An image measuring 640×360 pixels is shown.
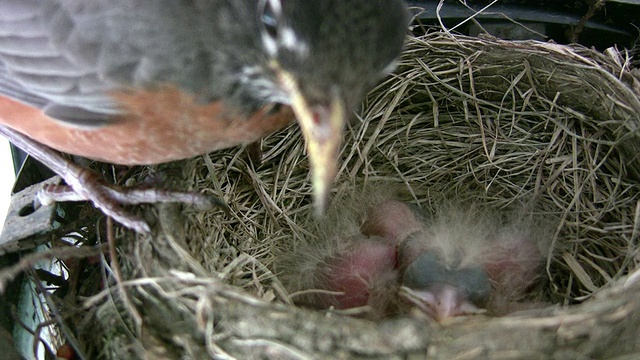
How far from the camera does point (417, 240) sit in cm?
160

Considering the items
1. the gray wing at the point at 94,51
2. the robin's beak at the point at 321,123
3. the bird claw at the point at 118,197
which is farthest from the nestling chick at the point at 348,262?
the gray wing at the point at 94,51

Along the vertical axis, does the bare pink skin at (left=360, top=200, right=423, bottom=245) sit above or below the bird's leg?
below

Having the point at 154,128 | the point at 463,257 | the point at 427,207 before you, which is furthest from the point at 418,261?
the point at 154,128

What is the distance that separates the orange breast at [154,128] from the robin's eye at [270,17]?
25 centimetres

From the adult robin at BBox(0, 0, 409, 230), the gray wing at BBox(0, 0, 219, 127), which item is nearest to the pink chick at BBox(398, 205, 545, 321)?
the adult robin at BBox(0, 0, 409, 230)

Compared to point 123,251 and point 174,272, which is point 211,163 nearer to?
point 123,251

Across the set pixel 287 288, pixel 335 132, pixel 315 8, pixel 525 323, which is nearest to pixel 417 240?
pixel 287 288

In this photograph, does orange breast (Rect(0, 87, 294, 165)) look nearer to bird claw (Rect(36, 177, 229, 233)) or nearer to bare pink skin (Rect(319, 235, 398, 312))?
bird claw (Rect(36, 177, 229, 233))

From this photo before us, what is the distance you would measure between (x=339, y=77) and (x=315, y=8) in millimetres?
118

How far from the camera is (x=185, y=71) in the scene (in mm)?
1169

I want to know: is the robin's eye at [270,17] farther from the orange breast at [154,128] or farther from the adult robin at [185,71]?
the orange breast at [154,128]

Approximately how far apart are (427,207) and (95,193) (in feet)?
3.42

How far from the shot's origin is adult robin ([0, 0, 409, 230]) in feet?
3.14

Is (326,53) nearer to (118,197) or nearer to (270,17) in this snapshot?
(270,17)
